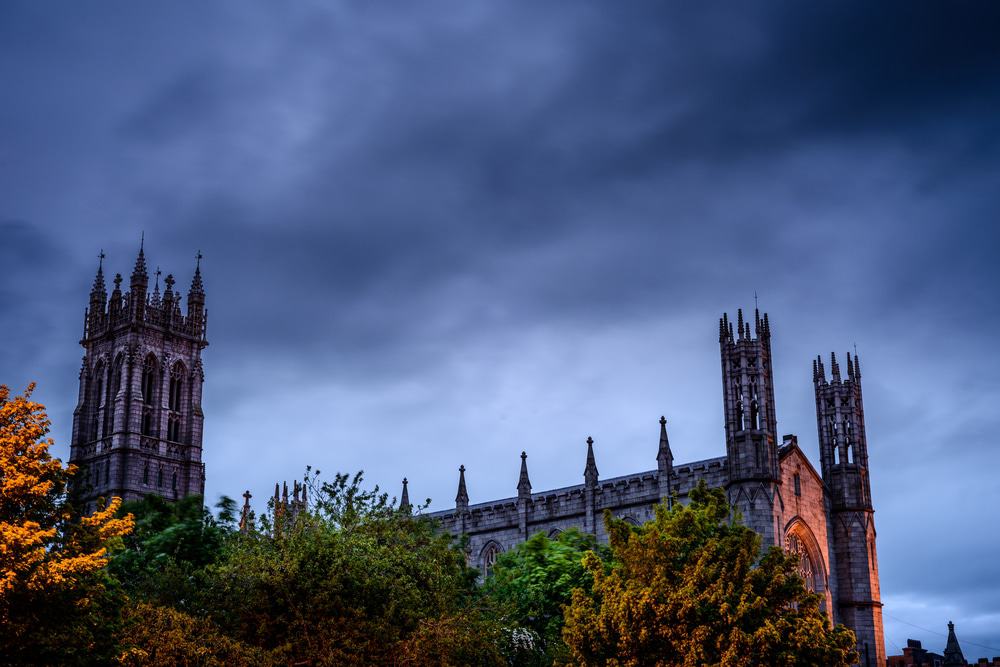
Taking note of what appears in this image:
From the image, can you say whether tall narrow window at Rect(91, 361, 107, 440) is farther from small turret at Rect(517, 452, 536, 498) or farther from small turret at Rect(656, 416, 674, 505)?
small turret at Rect(656, 416, 674, 505)

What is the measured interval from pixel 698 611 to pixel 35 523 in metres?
15.8

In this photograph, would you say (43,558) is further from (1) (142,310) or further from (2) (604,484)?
(1) (142,310)

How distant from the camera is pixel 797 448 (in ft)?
179

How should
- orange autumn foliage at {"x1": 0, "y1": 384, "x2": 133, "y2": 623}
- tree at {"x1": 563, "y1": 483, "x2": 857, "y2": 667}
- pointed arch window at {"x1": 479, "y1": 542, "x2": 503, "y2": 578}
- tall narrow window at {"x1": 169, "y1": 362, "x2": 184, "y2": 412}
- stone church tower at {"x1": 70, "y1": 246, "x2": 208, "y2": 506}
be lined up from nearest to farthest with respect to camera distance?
1. orange autumn foliage at {"x1": 0, "y1": 384, "x2": 133, "y2": 623}
2. tree at {"x1": 563, "y1": 483, "x2": 857, "y2": 667}
3. pointed arch window at {"x1": 479, "y1": 542, "x2": 503, "y2": 578}
4. stone church tower at {"x1": 70, "y1": 246, "x2": 208, "y2": 506}
5. tall narrow window at {"x1": 169, "y1": 362, "x2": 184, "y2": 412}

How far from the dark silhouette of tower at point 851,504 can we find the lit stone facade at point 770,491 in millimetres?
50

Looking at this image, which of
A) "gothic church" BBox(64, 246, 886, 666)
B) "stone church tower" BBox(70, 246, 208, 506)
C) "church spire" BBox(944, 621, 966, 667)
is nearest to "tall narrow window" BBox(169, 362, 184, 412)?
"stone church tower" BBox(70, 246, 208, 506)

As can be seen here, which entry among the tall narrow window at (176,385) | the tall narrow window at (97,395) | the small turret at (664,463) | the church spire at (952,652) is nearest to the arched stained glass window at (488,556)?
the small turret at (664,463)

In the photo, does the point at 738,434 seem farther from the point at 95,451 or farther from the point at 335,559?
the point at 95,451

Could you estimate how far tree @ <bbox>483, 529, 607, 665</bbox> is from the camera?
131 ft

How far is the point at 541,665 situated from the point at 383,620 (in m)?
8.05

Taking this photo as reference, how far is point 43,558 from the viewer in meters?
24.0

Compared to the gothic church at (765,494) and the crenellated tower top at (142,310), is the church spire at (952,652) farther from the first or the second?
the crenellated tower top at (142,310)

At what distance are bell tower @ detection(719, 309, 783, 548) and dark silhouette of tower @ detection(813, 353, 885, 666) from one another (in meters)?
6.94

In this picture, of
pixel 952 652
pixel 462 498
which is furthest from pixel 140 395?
pixel 952 652
